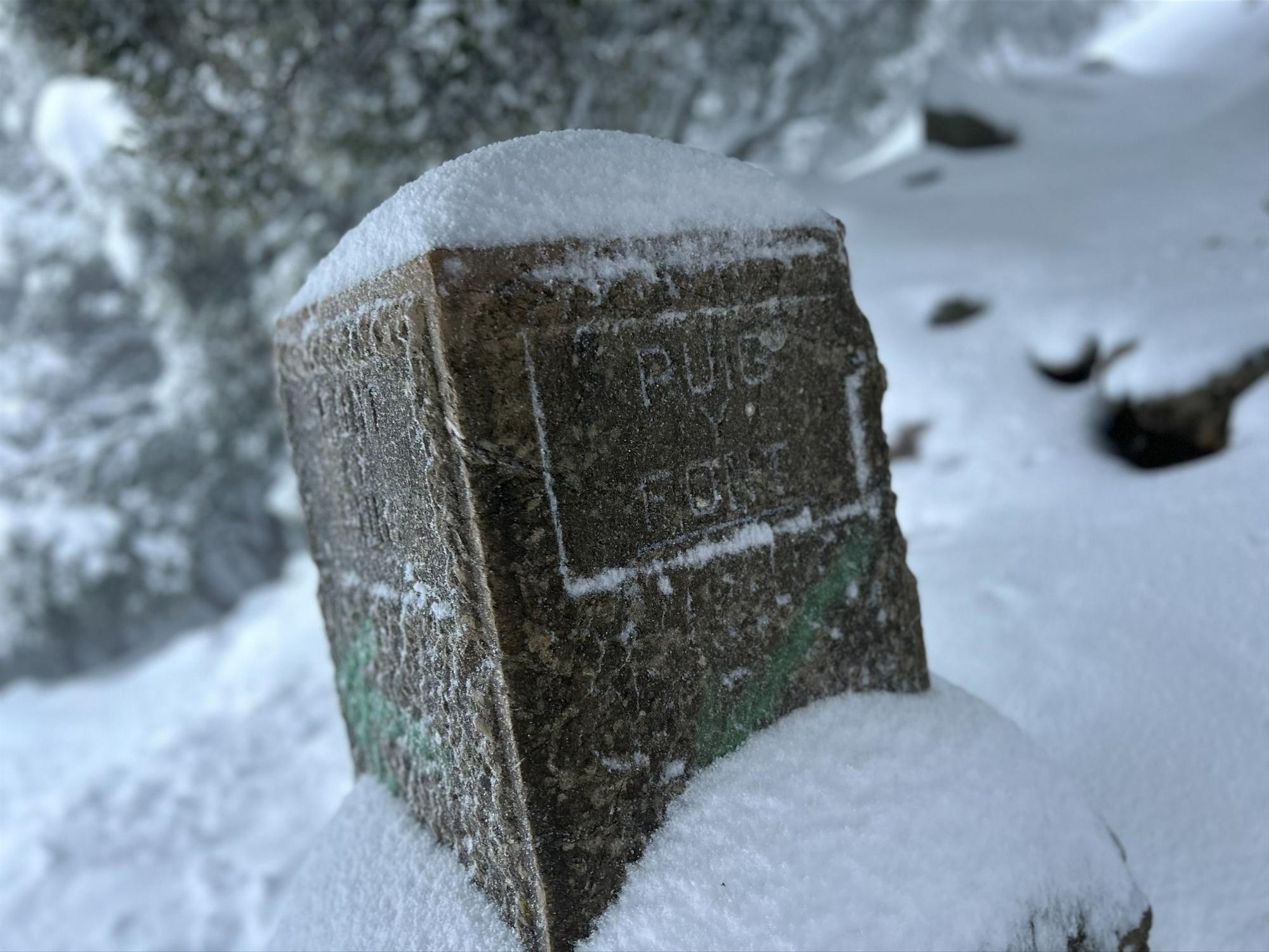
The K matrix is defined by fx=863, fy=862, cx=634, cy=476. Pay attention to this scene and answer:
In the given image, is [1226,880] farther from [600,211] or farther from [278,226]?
[278,226]

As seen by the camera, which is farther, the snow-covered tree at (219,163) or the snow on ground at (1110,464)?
the snow-covered tree at (219,163)

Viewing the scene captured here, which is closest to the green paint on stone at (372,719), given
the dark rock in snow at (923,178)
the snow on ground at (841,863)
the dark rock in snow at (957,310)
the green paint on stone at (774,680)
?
the snow on ground at (841,863)

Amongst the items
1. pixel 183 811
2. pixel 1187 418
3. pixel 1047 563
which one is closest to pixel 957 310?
pixel 1187 418

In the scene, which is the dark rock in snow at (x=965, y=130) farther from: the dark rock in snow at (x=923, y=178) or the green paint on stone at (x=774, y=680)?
the green paint on stone at (x=774, y=680)

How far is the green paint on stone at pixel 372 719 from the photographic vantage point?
132 cm

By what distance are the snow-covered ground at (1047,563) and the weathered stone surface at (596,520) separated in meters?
0.64

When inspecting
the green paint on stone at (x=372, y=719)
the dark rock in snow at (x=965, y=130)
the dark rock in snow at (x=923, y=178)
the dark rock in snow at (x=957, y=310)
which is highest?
the green paint on stone at (x=372, y=719)

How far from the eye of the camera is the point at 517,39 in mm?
3357

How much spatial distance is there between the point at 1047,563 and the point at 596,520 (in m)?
1.65

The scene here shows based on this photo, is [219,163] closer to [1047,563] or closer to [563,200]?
[563,200]

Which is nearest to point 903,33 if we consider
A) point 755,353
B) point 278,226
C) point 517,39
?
point 517,39

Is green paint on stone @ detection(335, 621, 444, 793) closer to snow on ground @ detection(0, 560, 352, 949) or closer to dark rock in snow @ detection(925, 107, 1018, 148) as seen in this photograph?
snow on ground @ detection(0, 560, 352, 949)

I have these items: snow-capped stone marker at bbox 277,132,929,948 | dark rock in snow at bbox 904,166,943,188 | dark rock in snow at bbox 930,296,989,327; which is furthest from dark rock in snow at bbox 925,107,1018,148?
snow-capped stone marker at bbox 277,132,929,948

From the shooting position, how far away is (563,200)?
41.8 inches
